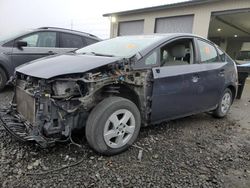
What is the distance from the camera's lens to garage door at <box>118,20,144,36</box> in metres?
13.1

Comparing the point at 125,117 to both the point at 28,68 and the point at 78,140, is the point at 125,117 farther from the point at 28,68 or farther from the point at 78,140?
the point at 28,68

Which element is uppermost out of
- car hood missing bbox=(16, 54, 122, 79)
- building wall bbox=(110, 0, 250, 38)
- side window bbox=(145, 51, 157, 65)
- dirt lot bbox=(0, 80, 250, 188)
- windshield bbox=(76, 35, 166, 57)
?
building wall bbox=(110, 0, 250, 38)

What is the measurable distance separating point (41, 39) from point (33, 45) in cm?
26

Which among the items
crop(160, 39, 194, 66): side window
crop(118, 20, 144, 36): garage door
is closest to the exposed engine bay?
crop(160, 39, 194, 66): side window

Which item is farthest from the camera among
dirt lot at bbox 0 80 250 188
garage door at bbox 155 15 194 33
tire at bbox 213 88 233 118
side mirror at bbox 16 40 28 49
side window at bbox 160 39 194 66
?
garage door at bbox 155 15 194 33

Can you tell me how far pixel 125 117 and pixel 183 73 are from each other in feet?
3.88

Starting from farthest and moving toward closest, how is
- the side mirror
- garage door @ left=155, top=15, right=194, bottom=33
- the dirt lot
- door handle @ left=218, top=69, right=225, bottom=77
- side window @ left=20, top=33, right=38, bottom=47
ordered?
garage door @ left=155, top=15, right=194, bottom=33, side window @ left=20, top=33, right=38, bottom=47, the side mirror, door handle @ left=218, top=69, right=225, bottom=77, the dirt lot

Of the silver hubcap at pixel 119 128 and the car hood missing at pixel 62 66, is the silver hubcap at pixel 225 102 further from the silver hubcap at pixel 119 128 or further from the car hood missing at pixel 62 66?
the car hood missing at pixel 62 66

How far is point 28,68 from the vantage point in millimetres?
2809

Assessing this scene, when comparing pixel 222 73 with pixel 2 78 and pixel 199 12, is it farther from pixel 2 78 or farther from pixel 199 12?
pixel 199 12

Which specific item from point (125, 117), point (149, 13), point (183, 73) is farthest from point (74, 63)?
point (149, 13)

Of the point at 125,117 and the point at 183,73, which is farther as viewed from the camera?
the point at 183,73

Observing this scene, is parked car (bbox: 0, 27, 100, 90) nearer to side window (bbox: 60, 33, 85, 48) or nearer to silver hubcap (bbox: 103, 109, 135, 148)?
side window (bbox: 60, 33, 85, 48)

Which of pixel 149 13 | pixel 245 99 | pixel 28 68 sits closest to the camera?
pixel 28 68
